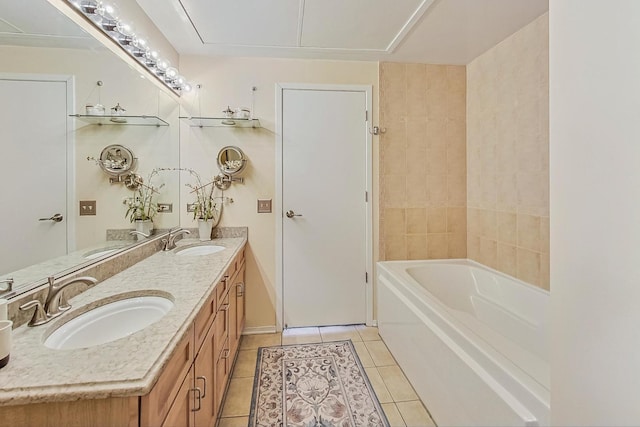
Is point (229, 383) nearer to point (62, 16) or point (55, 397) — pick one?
point (55, 397)

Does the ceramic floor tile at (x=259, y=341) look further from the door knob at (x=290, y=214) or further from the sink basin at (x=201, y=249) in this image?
the door knob at (x=290, y=214)

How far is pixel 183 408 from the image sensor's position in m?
1.00

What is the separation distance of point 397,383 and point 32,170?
2.18 meters

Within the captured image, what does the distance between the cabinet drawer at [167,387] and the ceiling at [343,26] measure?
1.97m

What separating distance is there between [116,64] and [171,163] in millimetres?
807

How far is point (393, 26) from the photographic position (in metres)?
2.11

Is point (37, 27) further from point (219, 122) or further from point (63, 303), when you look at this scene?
point (219, 122)

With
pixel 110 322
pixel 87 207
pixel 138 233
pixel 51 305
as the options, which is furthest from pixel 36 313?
pixel 138 233

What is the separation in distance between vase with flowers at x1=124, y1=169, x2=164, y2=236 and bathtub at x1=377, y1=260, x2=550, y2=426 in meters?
1.83

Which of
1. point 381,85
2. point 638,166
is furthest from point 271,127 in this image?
point 638,166

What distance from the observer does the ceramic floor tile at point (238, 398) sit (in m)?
1.66

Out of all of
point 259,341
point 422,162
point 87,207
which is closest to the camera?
point 87,207

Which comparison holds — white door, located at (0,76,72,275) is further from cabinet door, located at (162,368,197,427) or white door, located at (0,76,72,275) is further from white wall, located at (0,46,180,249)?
cabinet door, located at (162,368,197,427)

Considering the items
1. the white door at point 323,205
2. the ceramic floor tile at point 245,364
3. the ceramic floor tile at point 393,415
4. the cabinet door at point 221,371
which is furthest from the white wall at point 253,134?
the ceramic floor tile at point 393,415
